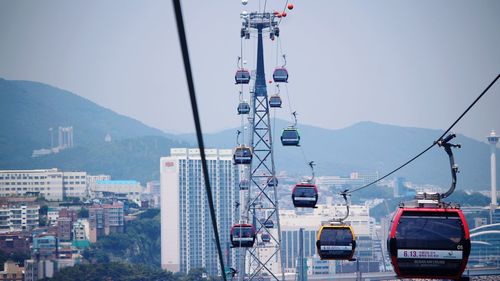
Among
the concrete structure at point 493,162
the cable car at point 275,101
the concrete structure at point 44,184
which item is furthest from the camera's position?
the concrete structure at point 493,162

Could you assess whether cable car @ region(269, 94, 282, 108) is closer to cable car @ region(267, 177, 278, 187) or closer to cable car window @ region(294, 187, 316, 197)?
cable car @ region(267, 177, 278, 187)

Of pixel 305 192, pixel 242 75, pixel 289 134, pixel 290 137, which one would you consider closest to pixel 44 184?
pixel 242 75

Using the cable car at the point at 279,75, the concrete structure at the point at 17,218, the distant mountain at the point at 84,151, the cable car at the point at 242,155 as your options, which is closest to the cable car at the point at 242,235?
the cable car at the point at 242,155

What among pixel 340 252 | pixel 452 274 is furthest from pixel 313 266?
pixel 452 274

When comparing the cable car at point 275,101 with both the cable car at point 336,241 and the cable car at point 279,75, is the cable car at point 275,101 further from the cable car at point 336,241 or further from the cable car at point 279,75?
the cable car at point 336,241

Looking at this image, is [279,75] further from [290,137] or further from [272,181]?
[272,181]

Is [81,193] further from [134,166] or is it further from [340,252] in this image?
[340,252]
